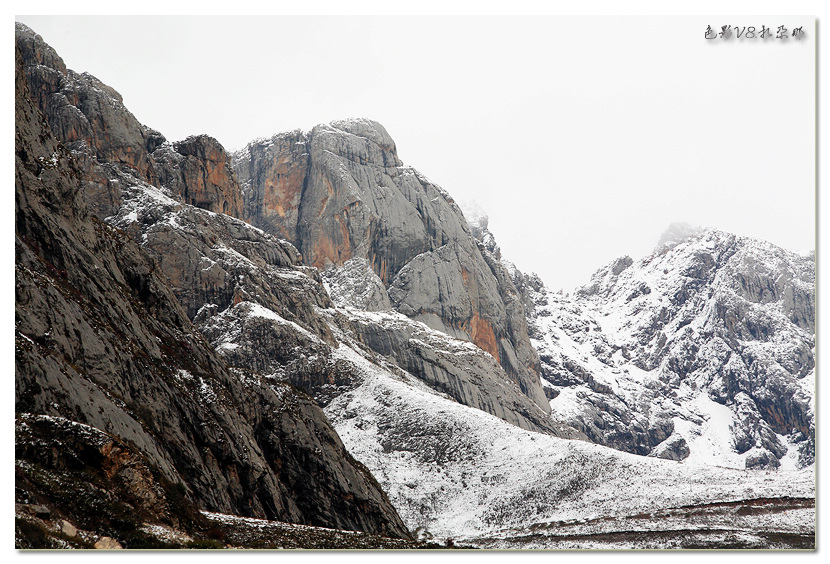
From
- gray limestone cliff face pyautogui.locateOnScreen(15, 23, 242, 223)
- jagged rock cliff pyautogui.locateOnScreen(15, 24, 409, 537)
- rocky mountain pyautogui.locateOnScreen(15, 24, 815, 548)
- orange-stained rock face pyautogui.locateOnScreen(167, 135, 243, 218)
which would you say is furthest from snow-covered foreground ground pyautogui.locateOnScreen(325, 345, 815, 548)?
orange-stained rock face pyautogui.locateOnScreen(167, 135, 243, 218)

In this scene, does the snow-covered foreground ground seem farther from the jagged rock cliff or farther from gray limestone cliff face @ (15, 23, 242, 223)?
gray limestone cliff face @ (15, 23, 242, 223)

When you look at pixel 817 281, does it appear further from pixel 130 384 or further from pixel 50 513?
pixel 130 384

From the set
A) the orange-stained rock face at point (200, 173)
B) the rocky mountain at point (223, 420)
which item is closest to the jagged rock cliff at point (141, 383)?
the rocky mountain at point (223, 420)

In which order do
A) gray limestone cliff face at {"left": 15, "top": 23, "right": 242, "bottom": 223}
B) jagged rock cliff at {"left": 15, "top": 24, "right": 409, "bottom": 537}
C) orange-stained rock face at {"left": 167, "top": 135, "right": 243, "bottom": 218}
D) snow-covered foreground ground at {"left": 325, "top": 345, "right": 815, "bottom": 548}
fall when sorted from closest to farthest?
1. jagged rock cliff at {"left": 15, "top": 24, "right": 409, "bottom": 537}
2. snow-covered foreground ground at {"left": 325, "top": 345, "right": 815, "bottom": 548}
3. gray limestone cliff face at {"left": 15, "top": 23, "right": 242, "bottom": 223}
4. orange-stained rock face at {"left": 167, "top": 135, "right": 243, "bottom": 218}

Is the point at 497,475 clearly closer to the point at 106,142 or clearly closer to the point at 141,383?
the point at 141,383

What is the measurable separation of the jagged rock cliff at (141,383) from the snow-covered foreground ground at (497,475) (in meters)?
11.6

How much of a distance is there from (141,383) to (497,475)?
46.9 metres

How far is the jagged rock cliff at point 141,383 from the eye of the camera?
45.4 m

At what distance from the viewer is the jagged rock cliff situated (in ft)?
149

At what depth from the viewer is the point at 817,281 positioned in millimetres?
40656

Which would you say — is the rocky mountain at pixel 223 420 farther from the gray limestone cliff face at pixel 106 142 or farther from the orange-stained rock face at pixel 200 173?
the orange-stained rock face at pixel 200 173

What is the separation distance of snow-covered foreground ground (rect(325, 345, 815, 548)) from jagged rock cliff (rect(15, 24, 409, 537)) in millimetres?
11557

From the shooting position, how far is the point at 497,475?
298 ft

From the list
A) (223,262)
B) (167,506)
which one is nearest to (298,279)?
(223,262)
